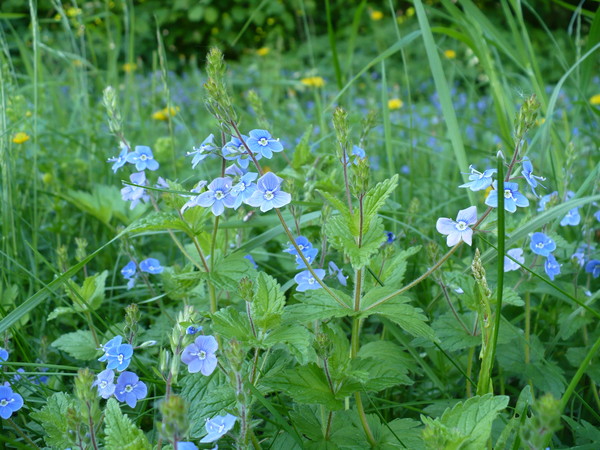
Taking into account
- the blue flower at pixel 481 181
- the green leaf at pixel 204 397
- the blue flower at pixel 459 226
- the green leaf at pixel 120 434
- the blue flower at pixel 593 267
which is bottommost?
the blue flower at pixel 593 267

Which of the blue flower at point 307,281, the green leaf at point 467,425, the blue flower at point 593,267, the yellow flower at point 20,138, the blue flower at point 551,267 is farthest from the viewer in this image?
the yellow flower at point 20,138

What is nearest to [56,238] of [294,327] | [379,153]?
[294,327]

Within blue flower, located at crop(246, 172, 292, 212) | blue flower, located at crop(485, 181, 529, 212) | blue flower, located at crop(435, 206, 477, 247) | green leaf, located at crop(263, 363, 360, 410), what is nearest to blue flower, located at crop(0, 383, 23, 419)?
green leaf, located at crop(263, 363, 360, 410)

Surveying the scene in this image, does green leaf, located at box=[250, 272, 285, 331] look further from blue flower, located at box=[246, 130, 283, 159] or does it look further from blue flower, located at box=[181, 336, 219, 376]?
blue flower, located at box=[246, 130, 283, 159]

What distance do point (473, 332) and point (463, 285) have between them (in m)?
0.15

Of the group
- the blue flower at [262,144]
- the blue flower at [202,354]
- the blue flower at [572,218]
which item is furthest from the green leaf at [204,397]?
the blue flower at [572,218]

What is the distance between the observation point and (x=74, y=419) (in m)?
1.15

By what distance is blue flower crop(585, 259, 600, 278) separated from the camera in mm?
2025

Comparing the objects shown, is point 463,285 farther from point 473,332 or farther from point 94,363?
point 94,363

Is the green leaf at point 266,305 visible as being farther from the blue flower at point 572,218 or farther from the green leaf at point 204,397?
the blue flower at point 572,218

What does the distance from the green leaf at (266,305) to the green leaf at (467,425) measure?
37 cm

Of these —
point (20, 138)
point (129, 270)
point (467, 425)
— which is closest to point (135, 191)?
point (129, 270)

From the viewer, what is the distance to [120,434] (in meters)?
1.24

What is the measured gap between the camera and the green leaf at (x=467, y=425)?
1.18 meters
